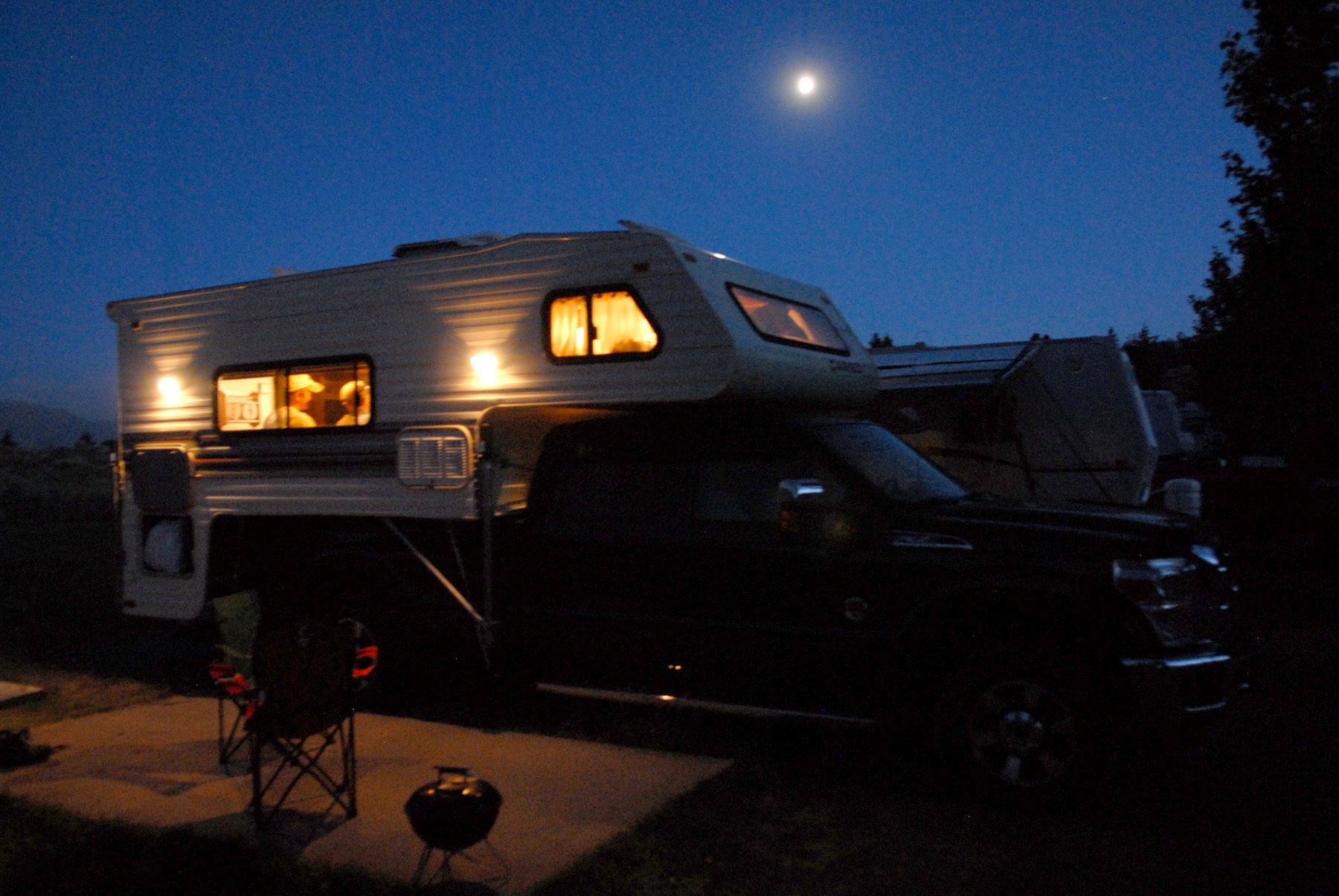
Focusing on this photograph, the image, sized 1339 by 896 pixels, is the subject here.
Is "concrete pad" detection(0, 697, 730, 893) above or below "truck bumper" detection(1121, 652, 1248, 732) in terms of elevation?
below

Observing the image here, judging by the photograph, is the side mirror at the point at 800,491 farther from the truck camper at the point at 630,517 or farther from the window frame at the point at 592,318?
the window frame at the point at 592,318

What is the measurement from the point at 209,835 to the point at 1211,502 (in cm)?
1299

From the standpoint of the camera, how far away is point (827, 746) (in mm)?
5707

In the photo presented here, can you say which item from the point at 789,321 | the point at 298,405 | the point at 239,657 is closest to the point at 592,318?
the point at 789,321

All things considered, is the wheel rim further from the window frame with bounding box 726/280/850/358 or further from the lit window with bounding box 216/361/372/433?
the lit window with bounding box 216/361/372/433

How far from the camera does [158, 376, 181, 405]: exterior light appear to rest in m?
7.18

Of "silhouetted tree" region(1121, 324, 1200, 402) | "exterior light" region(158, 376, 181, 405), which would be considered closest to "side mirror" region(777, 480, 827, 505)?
"exterior light" region(158, 376, 181, 405)

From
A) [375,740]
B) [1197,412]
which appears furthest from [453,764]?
[1197,412]

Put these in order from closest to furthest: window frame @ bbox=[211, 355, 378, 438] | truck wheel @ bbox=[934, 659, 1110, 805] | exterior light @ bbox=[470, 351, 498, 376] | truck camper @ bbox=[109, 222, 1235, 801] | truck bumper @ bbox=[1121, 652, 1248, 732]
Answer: truck bumper @ bbox=[1121, 652, 1248, 732] → truck wheel @ bbox=[934, 659, 1110, 805] → truck camper @ bbox=[109, 222, 1235, 801] → exterior light @ bbox=[470, 351, 498, 376] → window frame @ bbox=[211, 355, 378, 438]

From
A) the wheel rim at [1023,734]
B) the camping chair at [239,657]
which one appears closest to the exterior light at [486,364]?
the camping chair at [239,657]

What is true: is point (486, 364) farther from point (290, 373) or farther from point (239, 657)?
point (239, 657)

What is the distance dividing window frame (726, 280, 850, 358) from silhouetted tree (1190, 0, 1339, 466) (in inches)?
249

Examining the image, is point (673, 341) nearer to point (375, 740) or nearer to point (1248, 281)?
point (375, 740)

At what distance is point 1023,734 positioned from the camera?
4594 mm
